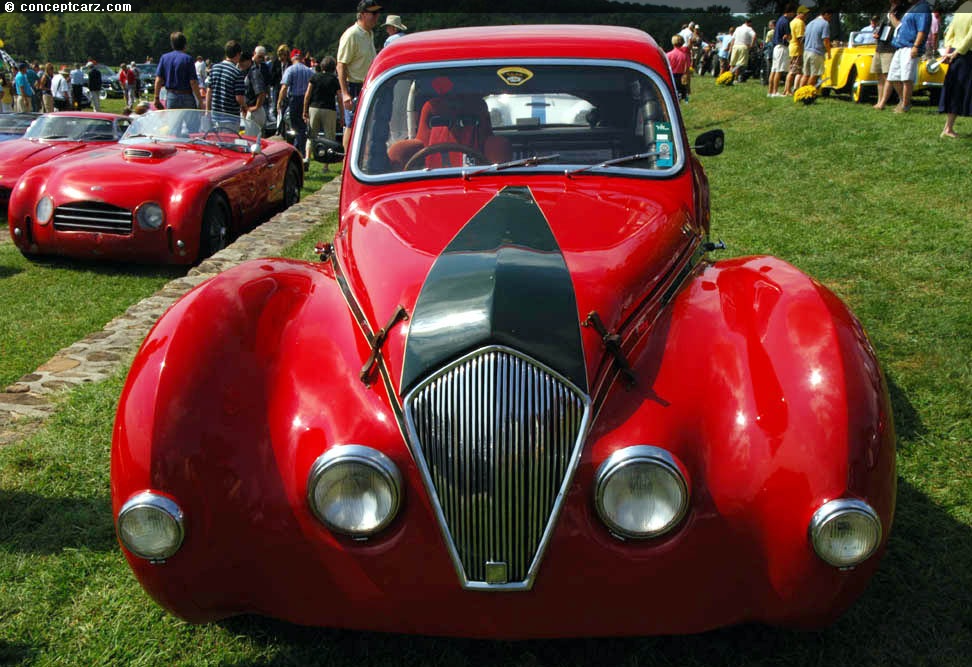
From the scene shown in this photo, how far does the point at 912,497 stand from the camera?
361 centimetres

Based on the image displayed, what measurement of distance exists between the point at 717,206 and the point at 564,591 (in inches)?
306

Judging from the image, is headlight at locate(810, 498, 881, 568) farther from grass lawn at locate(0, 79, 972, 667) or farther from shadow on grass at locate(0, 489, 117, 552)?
shadow on grass at locate(0, 489, 117, 552)

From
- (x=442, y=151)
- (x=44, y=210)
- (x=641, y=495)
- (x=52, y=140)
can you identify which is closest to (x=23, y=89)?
(x=52, y=140)

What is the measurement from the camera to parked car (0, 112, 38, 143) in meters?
12.5

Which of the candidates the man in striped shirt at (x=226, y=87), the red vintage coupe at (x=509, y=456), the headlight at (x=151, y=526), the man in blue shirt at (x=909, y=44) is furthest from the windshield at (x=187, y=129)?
the man in blue shirt at (x=909, y=44)

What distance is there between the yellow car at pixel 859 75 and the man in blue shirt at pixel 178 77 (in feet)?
37.9

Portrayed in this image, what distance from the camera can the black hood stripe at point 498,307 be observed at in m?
2.38

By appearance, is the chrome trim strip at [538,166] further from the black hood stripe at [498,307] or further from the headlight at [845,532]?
the headlight at [845,532]

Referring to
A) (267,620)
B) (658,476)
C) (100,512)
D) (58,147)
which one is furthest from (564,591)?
(58,147)

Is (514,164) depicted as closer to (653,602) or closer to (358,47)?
(653,602)

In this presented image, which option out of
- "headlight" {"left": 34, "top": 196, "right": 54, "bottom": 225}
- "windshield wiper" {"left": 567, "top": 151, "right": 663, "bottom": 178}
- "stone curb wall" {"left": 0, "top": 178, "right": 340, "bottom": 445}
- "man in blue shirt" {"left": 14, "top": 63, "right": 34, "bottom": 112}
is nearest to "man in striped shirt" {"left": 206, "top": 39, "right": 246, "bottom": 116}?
"headlight" {"left": 34, "top": 196, "right": 54, "bottom": 225}

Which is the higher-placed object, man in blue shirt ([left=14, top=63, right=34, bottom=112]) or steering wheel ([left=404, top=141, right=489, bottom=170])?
steering wheel ([left=404, top=141, right=489, bottom=170])

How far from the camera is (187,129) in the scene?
9195 mm

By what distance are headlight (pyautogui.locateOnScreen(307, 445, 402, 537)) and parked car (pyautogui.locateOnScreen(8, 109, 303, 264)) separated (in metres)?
5.79
